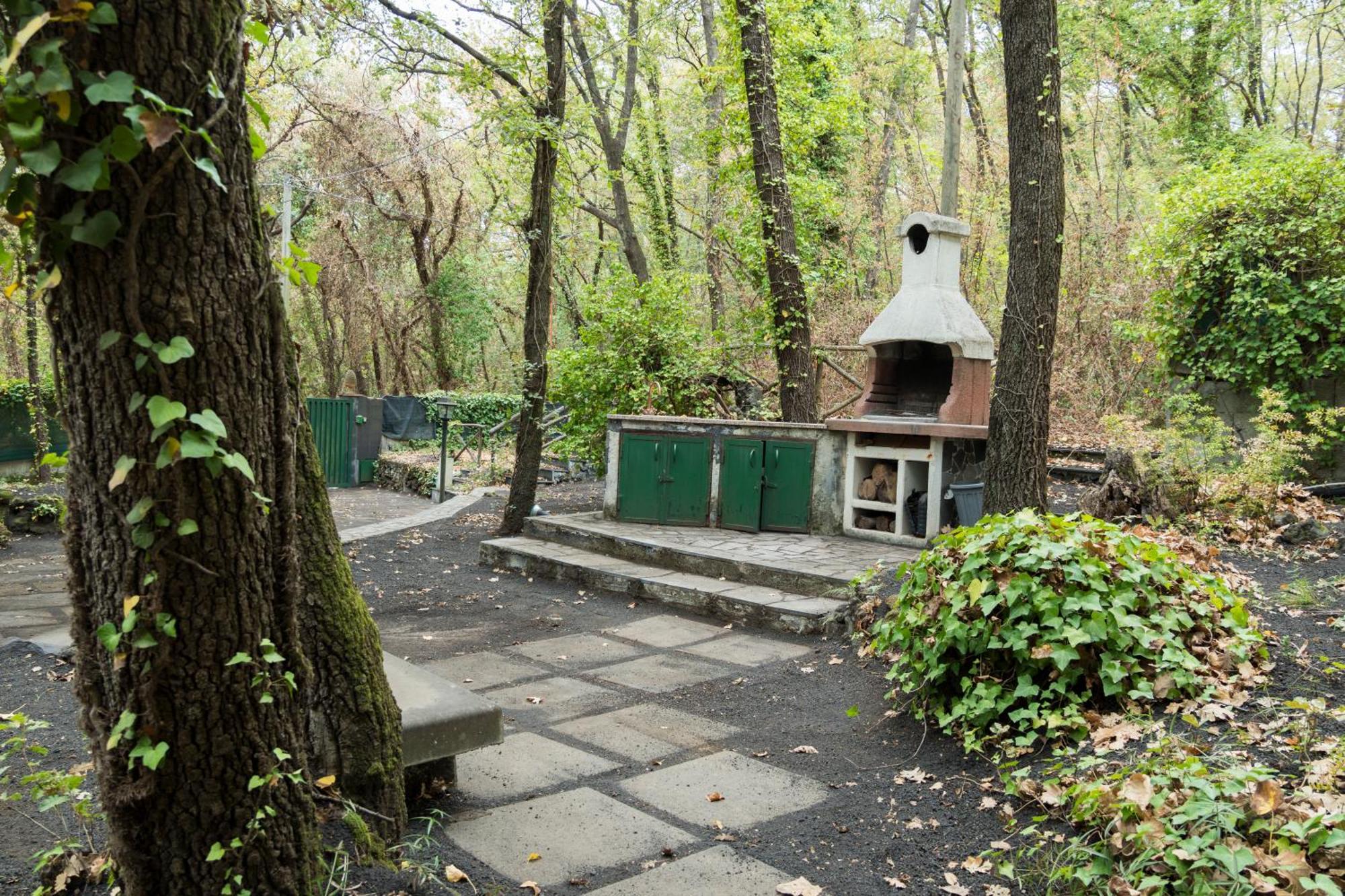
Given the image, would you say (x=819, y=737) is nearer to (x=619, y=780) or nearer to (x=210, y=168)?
(x=619, y=780)

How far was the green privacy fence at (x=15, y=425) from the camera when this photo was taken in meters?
15.8

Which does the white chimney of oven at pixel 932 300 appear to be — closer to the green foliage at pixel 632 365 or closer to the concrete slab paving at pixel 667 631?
the green foliage at pixel 632 365

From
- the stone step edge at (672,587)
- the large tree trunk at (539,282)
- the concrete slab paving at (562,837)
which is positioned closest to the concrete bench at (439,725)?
the concrete slab paving at (562,837)

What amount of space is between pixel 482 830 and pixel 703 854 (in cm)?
81

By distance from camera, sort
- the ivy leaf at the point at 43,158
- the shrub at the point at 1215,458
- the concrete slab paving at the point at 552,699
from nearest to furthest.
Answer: the ivy leaf at the point at 43,158 → the concrete slab paving at the point at 552,699 → the shrub at the point at 1215,458

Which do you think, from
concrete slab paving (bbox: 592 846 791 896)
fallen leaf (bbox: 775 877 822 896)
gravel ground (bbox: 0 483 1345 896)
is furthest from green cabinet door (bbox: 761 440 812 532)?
fallen leaf (bbox: 775 877 822 896)

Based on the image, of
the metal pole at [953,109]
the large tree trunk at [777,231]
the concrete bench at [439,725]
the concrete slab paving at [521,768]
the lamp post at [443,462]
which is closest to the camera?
the concrete bench at [439,725]

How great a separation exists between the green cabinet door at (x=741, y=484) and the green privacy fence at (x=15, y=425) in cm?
1178

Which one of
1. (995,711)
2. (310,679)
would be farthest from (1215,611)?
(310,679)

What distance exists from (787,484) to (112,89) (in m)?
7.88

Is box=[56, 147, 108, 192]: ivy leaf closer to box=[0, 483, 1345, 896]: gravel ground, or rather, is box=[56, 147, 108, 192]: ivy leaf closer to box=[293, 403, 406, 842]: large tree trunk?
box=[293, 403, 406, 842]: large tree trunk

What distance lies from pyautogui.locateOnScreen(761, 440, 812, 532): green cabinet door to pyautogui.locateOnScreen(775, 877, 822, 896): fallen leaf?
620 cm

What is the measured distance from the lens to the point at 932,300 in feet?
29.7

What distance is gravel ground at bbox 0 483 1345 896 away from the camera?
330 cm
